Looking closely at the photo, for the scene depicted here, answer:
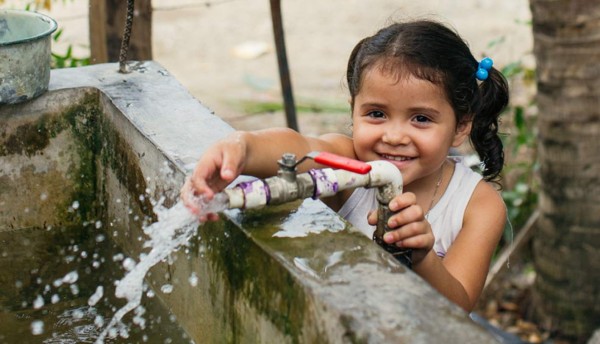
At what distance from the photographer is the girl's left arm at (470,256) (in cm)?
231

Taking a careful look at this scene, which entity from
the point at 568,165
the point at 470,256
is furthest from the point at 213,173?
the point at 568,165

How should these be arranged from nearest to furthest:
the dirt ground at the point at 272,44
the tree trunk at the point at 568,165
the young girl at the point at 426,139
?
the young girl at the point at 426,139, the tree trunk at the point at 568,165, the dirt ground at the point at 272,44

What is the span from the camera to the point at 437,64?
2.54 meters

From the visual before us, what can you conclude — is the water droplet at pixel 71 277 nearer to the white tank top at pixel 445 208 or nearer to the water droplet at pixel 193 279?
the water droplet at pixel 193 279

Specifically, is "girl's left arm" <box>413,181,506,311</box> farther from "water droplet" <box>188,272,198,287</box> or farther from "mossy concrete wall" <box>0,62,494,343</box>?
"water droplet" <box>188,272,198,287</box>

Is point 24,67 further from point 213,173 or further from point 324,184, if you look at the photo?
point 324,184

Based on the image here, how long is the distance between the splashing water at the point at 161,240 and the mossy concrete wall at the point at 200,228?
0.19ft

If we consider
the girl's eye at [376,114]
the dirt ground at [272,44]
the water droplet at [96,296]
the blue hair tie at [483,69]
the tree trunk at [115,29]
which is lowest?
the dirt ground at [272,44]

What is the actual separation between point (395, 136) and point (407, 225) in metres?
0.39

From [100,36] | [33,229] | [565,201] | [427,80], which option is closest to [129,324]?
[33,229]

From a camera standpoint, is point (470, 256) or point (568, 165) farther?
point (568, 165)

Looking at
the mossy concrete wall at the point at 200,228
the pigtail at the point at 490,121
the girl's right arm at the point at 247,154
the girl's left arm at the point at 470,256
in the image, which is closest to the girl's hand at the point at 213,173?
the girl's right arm at the point at 247,154

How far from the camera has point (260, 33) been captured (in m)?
8.63

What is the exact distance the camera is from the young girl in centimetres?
248
